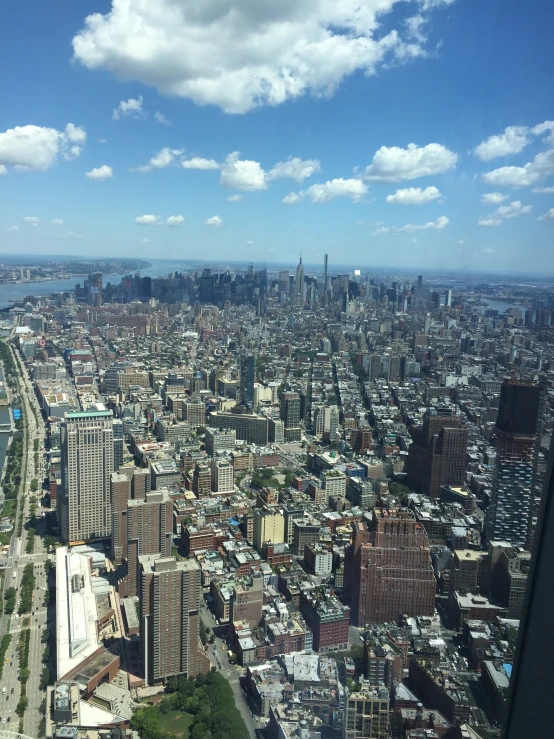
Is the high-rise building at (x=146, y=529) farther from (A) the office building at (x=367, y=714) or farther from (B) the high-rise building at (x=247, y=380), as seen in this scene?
(B) the high-rise building at (x=247, y=380)

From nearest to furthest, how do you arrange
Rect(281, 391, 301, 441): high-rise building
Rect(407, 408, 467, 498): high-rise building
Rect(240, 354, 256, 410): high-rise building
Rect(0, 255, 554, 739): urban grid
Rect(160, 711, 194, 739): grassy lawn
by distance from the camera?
Rect(0, 255, 554, 739): urban grid → Rect(160, 711, 194, 739): grassy lawn → Rect(407, 408, 467, 498): high-rise building → Rect(281, 391, 301, 441): high-rise building → Rect(240, 354, 256, 410): high-rise building

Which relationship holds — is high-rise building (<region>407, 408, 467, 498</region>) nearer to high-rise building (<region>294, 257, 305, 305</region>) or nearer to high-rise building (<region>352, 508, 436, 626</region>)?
high-rise building (<region>352, 508, 436, 626</region>)

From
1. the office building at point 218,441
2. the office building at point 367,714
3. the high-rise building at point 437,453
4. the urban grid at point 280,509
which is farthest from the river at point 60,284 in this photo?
the office building at point 367,714

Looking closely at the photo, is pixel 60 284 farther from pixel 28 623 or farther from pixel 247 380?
pixel 28 623

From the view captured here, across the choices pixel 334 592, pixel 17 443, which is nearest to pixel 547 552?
pixel 334 592

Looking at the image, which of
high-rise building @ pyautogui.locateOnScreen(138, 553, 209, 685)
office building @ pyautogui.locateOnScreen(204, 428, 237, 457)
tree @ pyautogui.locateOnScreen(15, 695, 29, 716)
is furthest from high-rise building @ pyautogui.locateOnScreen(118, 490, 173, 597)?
office building @ pyautogui.locateOnScreen(204, 428, 237, 457)

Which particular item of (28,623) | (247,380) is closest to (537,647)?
(28,623)
